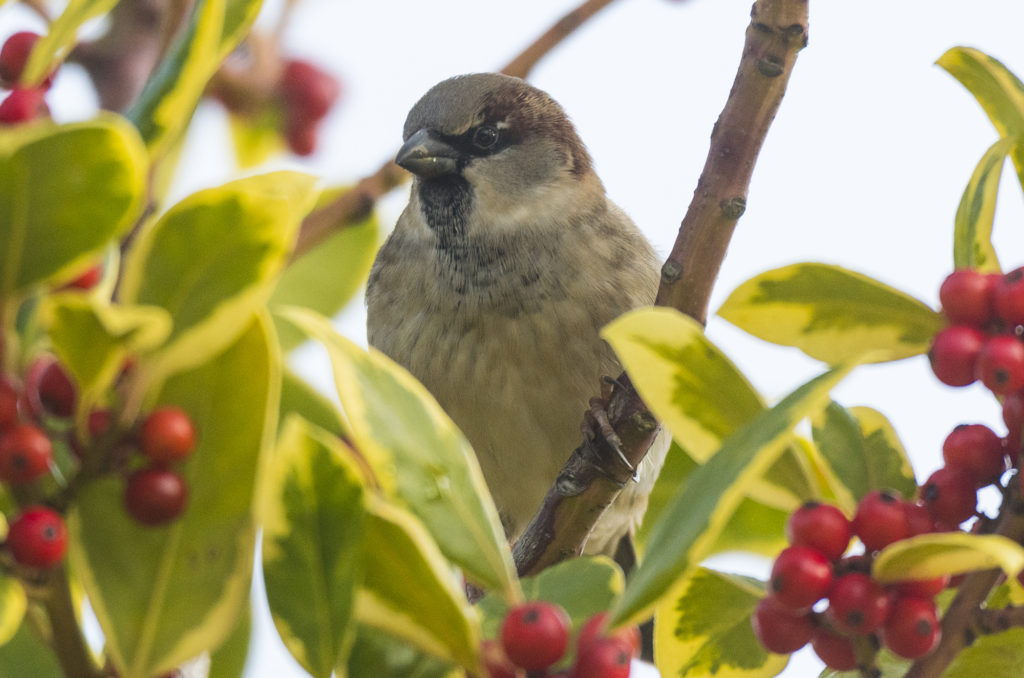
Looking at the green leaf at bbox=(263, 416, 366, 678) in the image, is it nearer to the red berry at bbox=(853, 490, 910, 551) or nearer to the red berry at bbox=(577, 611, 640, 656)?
the red berry at bbox=(577, 611, 640, 656)

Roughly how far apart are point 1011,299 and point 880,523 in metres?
0.21

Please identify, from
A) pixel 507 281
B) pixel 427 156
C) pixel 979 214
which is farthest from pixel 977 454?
pixel 427 156

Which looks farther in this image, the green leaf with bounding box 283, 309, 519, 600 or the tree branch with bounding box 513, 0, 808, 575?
the tree branch with bounding box 513, 0, 808, 575

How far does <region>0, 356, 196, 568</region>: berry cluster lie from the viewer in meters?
0.77

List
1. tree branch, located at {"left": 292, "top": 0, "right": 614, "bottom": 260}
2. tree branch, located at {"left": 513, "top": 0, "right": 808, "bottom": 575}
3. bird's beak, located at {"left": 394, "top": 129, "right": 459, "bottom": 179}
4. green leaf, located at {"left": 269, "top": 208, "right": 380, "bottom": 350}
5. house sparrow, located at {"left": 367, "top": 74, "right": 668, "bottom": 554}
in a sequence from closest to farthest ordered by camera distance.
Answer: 1. tree branch, located at {"left": 513, "top": 0, "right": 808, "bottom": 575}
2. tree branch, located at {"left": 292, "top": 0, "right": 614, "bottom": 260}
3. green leaf, located at {"left": 269, "top": 208, "right": 380, "bottom": 350}
4. house sparrow, located at {"left": 367, "top": 74, "right": 668, "bottom": 554}
5. bird's beak, located at {"left": 394, "top": 129, "right": 459, "bottom": 179}

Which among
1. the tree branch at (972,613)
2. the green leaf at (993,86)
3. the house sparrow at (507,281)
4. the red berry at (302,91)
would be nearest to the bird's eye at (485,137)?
the house sparrow at (507,281)

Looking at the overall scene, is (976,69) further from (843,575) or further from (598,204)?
(598,204)

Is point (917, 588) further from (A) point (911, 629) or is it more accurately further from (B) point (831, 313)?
(B) point (831, 313)

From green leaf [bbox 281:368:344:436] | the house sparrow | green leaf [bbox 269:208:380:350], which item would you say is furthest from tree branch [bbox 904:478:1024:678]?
the house sparrow

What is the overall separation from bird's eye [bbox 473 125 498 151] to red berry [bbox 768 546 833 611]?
1852mm

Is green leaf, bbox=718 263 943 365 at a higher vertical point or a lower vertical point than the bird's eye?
higher

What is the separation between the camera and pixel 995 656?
3.36 feet

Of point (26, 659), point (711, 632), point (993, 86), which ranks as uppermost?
point (993, 86)

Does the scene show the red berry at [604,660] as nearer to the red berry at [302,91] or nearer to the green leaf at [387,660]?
the green leaf at [387,660]
